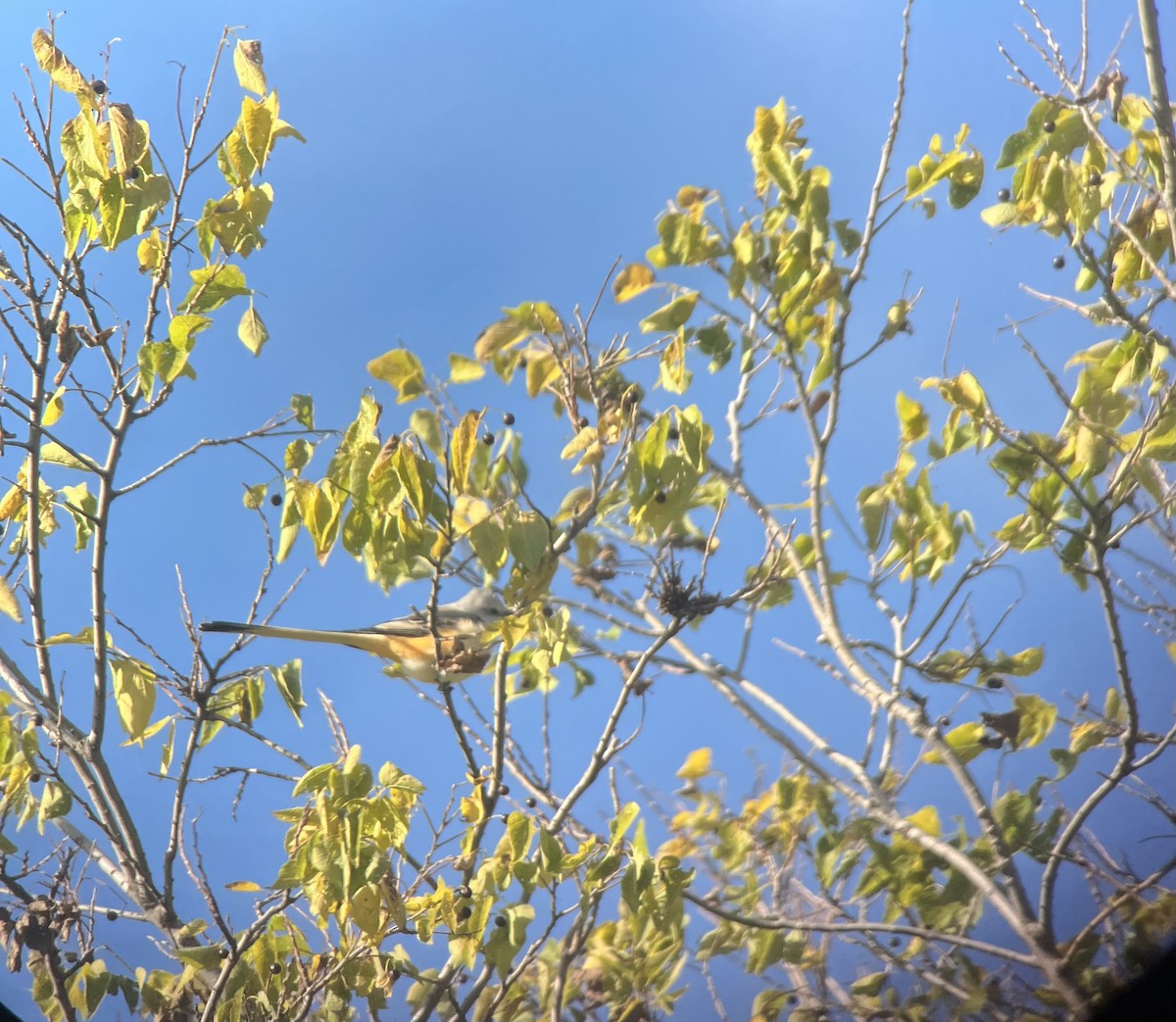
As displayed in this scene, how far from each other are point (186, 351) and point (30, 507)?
1.13 feet

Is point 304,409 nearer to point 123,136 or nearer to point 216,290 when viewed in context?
point 216,290

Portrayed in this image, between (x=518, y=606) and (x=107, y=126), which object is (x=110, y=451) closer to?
(x=107, y=126)

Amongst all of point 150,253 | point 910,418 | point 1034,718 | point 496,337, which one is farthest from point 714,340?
point 150,253

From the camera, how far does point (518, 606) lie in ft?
4.06

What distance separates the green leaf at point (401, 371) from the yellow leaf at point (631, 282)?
1.09 feet

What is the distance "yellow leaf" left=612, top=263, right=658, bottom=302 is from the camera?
1416 mm

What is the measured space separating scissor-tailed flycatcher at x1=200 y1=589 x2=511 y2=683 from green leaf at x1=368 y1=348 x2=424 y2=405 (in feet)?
0.91

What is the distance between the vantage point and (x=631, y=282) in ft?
4.66

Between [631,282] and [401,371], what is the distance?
38 cm

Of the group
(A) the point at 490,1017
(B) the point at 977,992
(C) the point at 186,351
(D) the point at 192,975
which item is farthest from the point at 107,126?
(B) the point at 977,992

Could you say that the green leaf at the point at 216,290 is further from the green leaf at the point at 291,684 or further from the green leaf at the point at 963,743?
the green leaf at the point at 963,743

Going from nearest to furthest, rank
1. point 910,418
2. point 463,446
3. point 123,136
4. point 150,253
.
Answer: point 463,446
point 123,136
point 150,253
point 910,418

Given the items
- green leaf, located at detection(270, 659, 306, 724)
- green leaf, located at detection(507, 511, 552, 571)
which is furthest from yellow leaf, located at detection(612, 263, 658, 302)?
green leaf, located at detection(270, 659, 306, 724)

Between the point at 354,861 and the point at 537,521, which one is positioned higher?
the point at 537,521
